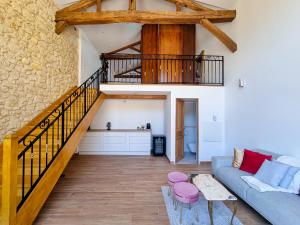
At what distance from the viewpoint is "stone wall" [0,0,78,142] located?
3.30 m

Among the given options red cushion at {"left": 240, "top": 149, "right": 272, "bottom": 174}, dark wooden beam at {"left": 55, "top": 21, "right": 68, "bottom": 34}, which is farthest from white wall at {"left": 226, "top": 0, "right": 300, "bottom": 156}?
dark wooden beam at {"left": 55, "top": 21, "right": 68, "bottom": 34}

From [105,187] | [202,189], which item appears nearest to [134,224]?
[202,189]

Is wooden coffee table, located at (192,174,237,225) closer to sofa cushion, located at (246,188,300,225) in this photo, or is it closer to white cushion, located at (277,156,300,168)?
sofa cushion, located at (246,188,300,225)

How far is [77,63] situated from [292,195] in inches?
260

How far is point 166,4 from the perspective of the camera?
5.73 meters

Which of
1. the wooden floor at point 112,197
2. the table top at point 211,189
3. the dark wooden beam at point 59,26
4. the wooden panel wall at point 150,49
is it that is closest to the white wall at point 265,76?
the wooden floor at point 112,197

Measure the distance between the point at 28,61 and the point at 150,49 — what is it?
4.25 meters

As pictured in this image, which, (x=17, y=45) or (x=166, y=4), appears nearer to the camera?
(x=17, y=45)

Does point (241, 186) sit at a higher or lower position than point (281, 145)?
lower

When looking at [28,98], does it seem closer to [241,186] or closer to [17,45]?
[17,45]

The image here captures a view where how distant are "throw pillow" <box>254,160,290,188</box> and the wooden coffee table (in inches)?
29.7

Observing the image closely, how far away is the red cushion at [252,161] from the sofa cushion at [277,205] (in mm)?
702

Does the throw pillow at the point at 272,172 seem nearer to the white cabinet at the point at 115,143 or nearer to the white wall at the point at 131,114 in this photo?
the white cabinet at the point at 115,143

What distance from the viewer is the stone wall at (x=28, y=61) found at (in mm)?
3297
